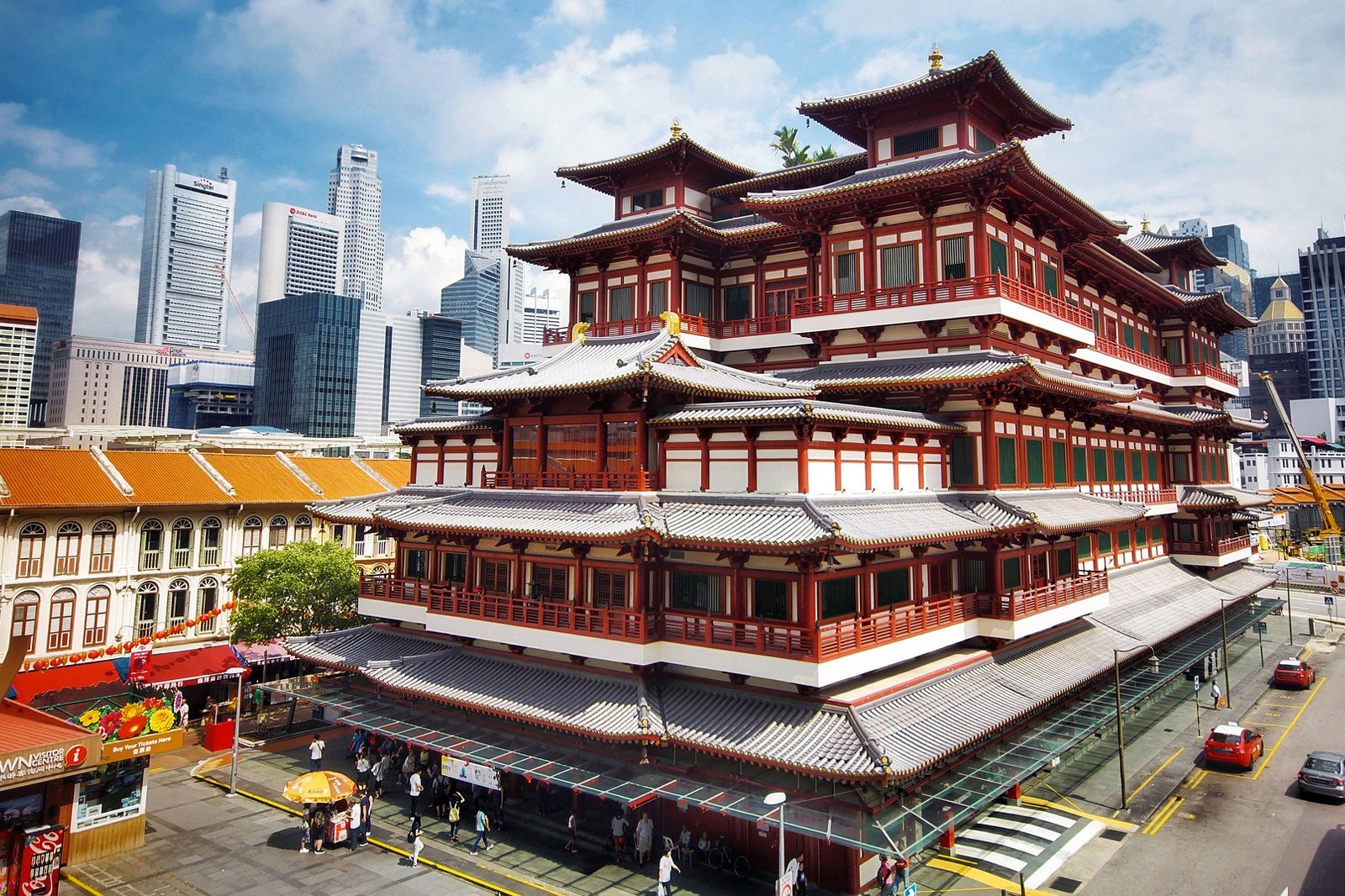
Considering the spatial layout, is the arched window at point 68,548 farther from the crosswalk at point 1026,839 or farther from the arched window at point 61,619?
the crosswalk at point 1026,839

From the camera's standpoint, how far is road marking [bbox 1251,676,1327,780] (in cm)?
3469

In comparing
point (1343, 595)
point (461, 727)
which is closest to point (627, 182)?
point (461, 727)

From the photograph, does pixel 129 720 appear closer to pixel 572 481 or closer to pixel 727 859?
pixel 572 481

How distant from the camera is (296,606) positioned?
45.4 m

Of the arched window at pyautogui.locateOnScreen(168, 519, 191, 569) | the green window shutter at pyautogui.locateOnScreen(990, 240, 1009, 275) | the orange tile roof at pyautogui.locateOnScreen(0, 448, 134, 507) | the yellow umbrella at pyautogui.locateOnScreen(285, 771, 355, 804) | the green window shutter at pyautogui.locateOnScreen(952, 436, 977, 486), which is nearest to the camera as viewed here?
the yellow umbrella at pyautogui.locateOnScreen(285, 771, 355, 804)

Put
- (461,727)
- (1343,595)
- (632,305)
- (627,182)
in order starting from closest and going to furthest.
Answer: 1. (461,727)
2. (632,305)
3. (627,182)
4. (1343,595)

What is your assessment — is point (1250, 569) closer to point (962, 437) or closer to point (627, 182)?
point (962, 437)

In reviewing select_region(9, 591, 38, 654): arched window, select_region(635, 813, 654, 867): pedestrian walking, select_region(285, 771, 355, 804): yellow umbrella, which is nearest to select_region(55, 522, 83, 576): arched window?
select_region(9, 591, 38, 654): arched window

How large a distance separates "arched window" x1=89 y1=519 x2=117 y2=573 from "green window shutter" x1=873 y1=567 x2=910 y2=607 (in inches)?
1761

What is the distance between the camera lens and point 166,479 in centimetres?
5219

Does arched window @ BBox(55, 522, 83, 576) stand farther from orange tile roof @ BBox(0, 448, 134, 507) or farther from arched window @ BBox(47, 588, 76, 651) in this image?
orange tile roof @ BBox(0, 448, 134, 507)

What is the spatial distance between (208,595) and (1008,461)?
157ft

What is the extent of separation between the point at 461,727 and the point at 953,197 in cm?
2853

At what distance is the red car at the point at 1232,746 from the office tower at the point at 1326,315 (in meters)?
199
